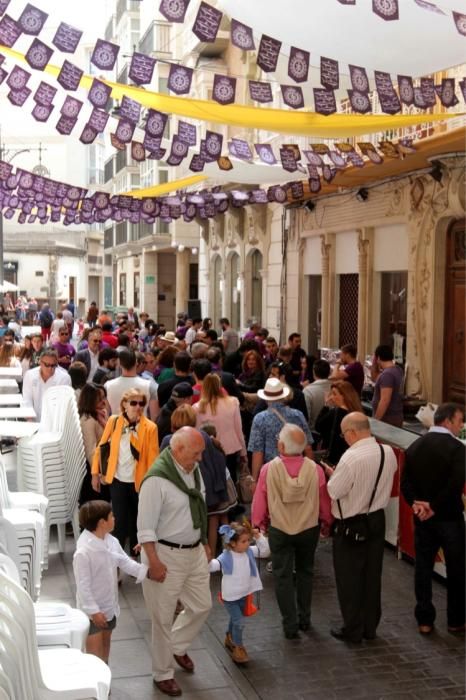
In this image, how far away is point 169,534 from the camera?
5730mm

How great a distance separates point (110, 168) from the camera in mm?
48406

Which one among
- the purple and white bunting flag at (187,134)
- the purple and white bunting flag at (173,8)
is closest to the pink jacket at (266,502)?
the purple and white bunting flag at (173,8)

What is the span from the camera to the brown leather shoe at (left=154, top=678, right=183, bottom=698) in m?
5.62

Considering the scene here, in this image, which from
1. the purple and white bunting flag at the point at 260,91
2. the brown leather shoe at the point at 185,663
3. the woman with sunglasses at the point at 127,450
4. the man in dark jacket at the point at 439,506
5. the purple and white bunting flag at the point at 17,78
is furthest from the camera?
the purple and white bunting flag at the point at 17,78

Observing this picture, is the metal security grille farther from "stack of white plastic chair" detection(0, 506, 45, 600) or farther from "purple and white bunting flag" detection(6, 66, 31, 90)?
"stack of white plastic chair" detection(0, 506, 45, 600)

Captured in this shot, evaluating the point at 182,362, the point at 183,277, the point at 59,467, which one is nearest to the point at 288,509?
the point at 59,467

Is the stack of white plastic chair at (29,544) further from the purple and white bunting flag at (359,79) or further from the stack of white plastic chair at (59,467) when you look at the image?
the purple and white bunting flag at (359,79)

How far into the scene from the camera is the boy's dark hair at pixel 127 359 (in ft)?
30.2

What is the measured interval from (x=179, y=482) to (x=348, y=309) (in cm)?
1387

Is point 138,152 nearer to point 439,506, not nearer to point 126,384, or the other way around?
point 126,384

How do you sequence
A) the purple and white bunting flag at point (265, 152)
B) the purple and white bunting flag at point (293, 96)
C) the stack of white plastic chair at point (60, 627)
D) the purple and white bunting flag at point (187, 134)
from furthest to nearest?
the purple and white bunting flag at point (265, 152) < the purple and white bunting flag at point (187, 134) < the purple and white bunting flag at point (293, 96) < the stack of white plastic chair at point (60, 627)

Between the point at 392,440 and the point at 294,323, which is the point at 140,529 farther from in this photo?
the point at 294,323

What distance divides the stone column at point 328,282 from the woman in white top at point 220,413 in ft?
36.7

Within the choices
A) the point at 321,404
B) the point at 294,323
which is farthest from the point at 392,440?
the point at 294,323
